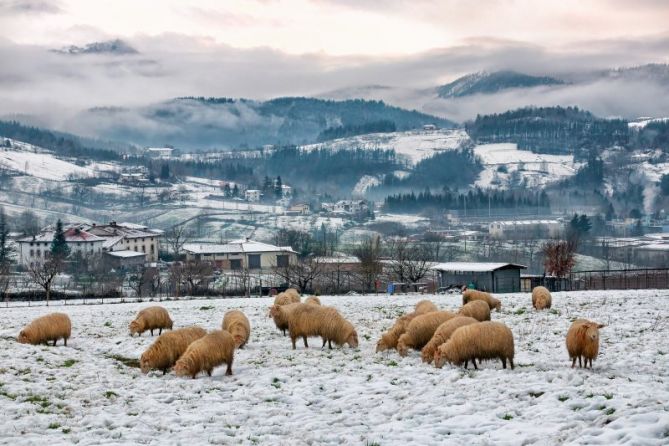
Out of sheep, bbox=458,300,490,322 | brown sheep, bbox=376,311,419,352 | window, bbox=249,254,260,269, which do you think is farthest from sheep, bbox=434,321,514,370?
window, bbox=249,254,260,269

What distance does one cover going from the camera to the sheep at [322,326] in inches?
1003

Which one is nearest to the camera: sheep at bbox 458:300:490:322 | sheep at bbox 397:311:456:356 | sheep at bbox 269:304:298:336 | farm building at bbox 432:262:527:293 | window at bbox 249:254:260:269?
sheep at bbox 397:311:456:356

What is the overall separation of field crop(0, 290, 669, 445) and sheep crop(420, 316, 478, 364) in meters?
0.40

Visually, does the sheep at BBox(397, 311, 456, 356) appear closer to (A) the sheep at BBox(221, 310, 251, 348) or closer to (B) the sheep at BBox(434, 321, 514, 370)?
(B) the sheep at BBox(434, 321, 514, 370)

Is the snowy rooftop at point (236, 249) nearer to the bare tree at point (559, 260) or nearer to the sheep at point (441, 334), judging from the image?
the bare tree at point (559, 260)

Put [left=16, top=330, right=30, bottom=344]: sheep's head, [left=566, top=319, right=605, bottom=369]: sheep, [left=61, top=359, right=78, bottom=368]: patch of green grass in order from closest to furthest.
→ [left=566, top=319, right=605, bottom=369]: sheep < [left=61, top=359, right=78, bottom=368]: patch of green grass < [left=16, top=330, right=30, bottom=344]: sheep's head

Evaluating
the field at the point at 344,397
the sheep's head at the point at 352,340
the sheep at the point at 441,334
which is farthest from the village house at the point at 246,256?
the sheep at the point at 441,334

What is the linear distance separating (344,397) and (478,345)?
15.1 ft

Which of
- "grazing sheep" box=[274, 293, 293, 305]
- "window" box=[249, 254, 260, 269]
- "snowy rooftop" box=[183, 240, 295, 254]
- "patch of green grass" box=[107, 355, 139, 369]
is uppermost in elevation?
"grazing sheep" box=[274, 293, 293, 305]

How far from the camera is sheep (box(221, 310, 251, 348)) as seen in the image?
1034 inches

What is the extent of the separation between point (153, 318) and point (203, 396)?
42.3 feet

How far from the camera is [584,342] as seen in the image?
65.5 feet

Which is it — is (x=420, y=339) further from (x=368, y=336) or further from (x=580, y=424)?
(x=580, y=424)

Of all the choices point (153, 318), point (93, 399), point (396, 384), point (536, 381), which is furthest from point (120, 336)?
point (536, 381)
